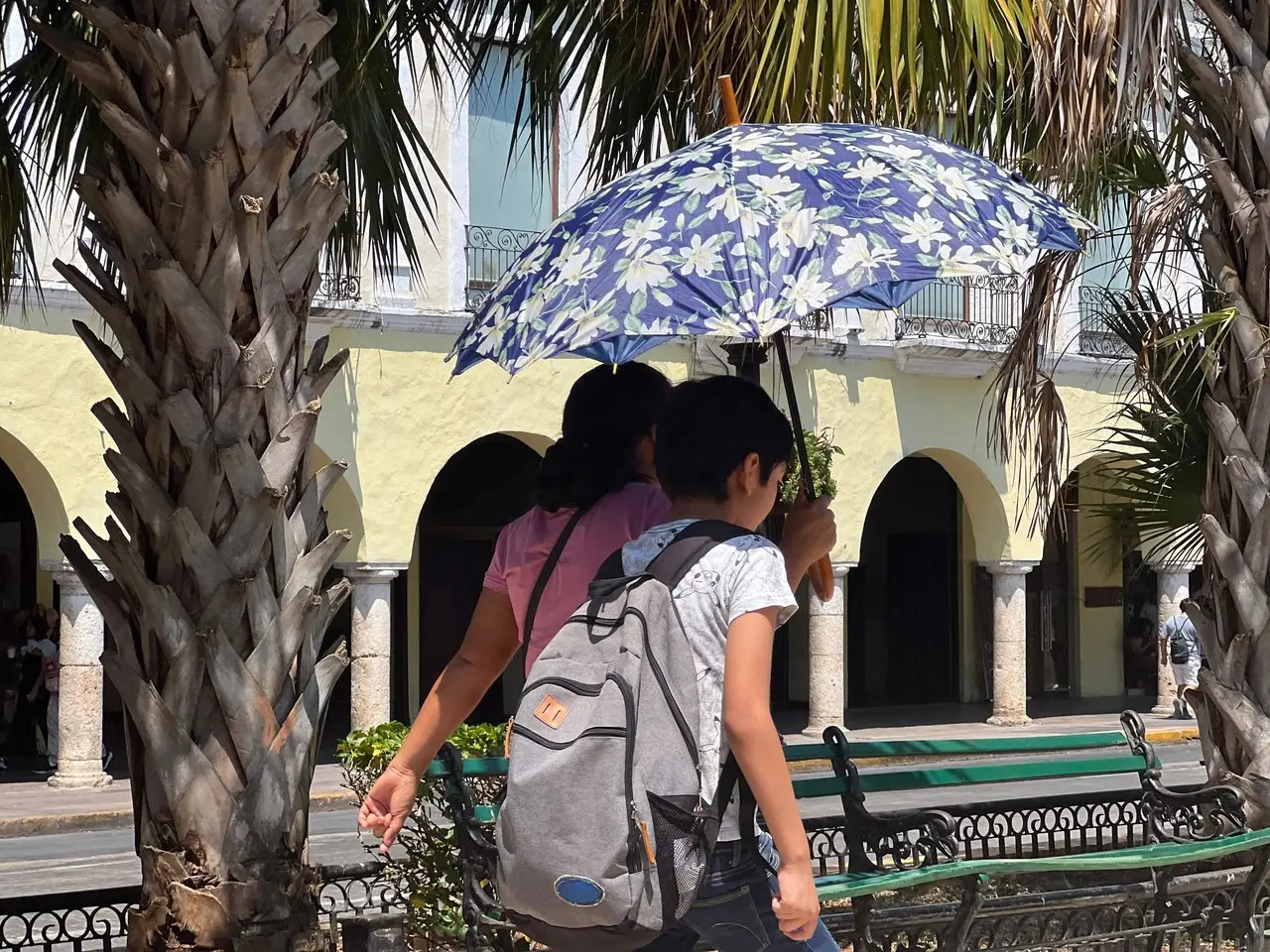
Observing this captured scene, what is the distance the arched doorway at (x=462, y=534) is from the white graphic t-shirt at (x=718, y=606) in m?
19.2

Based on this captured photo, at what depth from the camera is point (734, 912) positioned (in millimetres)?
3291

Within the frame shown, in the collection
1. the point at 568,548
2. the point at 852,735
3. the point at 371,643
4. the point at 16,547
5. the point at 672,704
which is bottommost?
the point at 852,735

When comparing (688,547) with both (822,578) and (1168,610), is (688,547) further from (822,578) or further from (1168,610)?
(1168,610)

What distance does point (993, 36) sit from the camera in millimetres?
5156

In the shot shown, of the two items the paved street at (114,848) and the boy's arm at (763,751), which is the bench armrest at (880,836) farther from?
the paved street at (114,848)

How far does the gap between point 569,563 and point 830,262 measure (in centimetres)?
86

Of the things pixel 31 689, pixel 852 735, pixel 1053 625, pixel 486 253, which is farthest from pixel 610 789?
pixel 1053 625

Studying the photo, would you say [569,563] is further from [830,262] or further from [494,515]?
[494,515]

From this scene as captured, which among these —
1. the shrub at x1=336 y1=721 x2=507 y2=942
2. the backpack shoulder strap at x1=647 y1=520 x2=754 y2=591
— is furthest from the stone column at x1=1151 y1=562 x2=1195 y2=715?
the backpack shoulder strap at x1=647 y1=520 x2=754 y2=591

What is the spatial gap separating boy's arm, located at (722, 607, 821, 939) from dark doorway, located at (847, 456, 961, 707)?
24.1 meters

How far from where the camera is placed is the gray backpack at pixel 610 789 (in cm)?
311

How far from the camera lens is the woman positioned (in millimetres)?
3803

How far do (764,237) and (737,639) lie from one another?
114cm

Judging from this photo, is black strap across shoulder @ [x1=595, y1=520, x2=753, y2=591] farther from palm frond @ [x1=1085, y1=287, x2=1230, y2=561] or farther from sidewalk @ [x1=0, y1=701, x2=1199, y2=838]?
sidewalk @ [x1=0, y1=701, x2=1199, y2=838]
